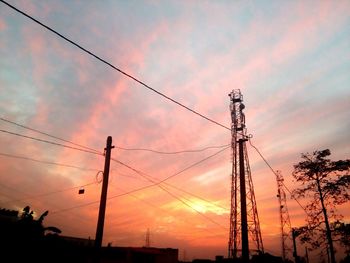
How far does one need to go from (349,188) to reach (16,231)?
3254cm

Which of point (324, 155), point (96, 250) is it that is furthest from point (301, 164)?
point (96, 250)

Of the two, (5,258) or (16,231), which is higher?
(16,231)

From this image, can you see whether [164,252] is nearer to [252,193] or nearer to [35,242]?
[252,193]

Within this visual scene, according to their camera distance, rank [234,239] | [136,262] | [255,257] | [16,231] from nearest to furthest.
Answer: [16,231] → [234,239] → [255,257] → [136,262]

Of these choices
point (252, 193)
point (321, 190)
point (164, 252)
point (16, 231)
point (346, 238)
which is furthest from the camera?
point (164, 252)

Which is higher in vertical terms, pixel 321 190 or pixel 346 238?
pixel 321 190

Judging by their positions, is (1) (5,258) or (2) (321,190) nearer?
(1) (5,258)

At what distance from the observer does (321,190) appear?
3603 centimetres

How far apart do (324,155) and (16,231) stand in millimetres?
32850

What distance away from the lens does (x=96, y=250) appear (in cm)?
1678

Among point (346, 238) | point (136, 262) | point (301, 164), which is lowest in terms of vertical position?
point (136, 262)

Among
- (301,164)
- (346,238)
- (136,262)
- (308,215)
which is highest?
(301,164)

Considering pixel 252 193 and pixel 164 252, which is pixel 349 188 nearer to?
pixel 252 193

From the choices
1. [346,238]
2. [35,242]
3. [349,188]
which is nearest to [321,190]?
[349,188]
